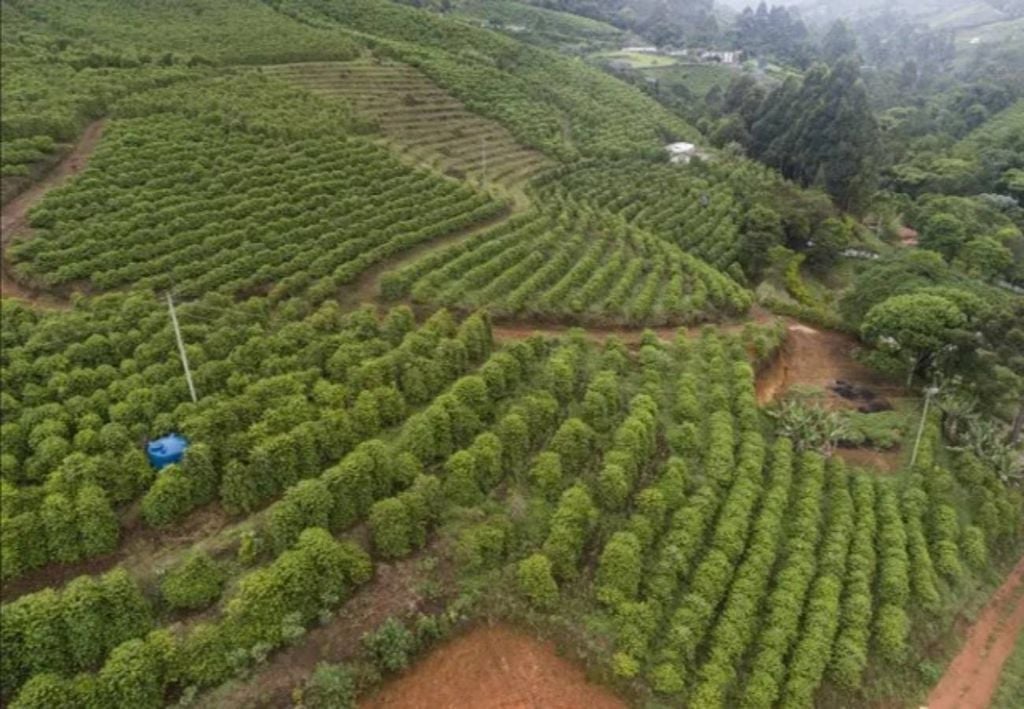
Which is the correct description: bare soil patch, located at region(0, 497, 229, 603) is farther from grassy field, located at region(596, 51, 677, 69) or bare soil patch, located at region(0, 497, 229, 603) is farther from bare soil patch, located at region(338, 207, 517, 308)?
grassy field, located at region(596, 51, 677, 69)

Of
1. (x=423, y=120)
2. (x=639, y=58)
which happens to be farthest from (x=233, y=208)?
(x=639, y=58)

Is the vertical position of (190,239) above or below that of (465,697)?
above

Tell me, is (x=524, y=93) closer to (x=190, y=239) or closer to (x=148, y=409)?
(x=190, y=239)

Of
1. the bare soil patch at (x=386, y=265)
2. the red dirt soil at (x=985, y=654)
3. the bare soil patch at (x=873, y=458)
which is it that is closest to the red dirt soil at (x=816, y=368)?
the bare soil patch at (x=873, y=458)

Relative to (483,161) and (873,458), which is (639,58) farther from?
(873,458)

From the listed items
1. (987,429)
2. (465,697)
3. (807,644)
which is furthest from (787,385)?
(465,697)

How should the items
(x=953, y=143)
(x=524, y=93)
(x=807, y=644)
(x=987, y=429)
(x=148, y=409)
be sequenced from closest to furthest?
(x=807, y=644) < (x=148, y=409) < (x=987, y=429) < (x=524, y=93) < (x=953, y=143)
